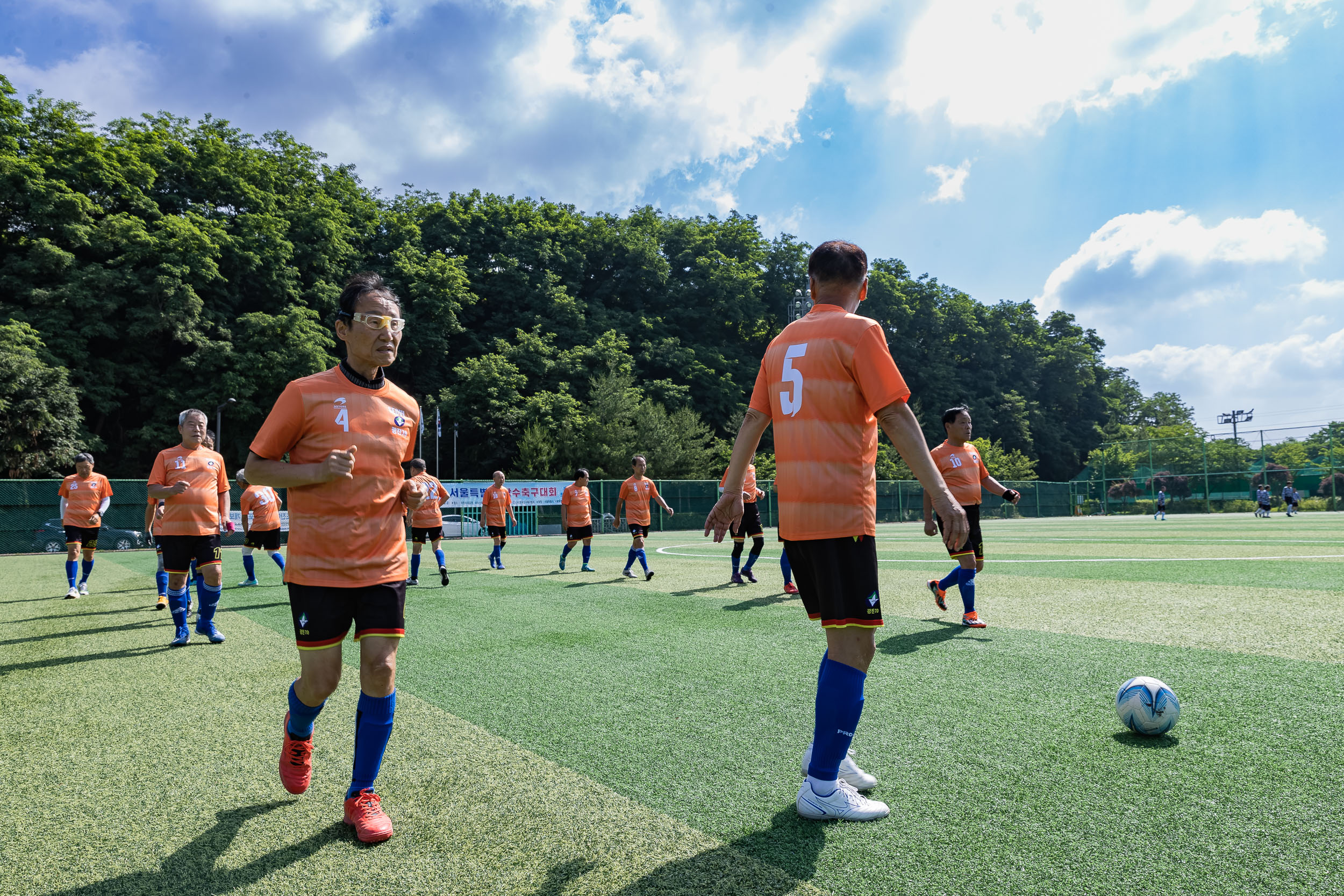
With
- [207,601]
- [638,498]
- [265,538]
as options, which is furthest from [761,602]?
[265,538]

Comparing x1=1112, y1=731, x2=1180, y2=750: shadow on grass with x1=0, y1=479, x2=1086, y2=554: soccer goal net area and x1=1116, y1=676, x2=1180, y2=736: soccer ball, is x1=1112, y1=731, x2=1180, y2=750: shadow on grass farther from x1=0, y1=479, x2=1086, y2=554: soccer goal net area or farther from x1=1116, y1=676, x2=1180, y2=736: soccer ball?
x1=0, y1=479, x2=1086, y2=554: soccer goal net area

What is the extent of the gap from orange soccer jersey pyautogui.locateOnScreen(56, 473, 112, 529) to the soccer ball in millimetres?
12397

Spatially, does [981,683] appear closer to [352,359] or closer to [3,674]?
[352,359]

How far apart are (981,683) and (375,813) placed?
3.73m

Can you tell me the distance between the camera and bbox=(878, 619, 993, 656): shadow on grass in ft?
20.0

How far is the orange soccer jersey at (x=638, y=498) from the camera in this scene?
13141 mm

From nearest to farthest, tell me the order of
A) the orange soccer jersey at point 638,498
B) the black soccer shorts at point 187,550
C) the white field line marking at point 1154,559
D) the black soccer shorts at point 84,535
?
the black soccer shorts at point 187,550
the black soccer shorts at point 84,535
the white field line marking at point 1154,559
the orange soccer jersey at point 638,498

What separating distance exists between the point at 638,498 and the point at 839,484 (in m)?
10.3

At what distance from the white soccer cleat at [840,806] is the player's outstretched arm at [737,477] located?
1.09 metres

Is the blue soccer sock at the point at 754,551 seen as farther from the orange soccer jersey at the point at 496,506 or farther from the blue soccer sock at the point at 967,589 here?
the orange soccer jersey at the point at 496,506

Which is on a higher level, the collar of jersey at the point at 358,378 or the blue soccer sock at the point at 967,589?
the collar of jersey at the point at 358,378

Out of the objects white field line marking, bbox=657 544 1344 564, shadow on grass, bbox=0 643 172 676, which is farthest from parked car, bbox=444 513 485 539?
shadow on grass, bbox=0 643 172 676

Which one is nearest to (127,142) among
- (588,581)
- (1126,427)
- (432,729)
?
(588,581)

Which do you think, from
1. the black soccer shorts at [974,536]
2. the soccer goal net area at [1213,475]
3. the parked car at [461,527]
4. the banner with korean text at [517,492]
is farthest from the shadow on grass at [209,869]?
the soccer goal net area at [1213,475]
